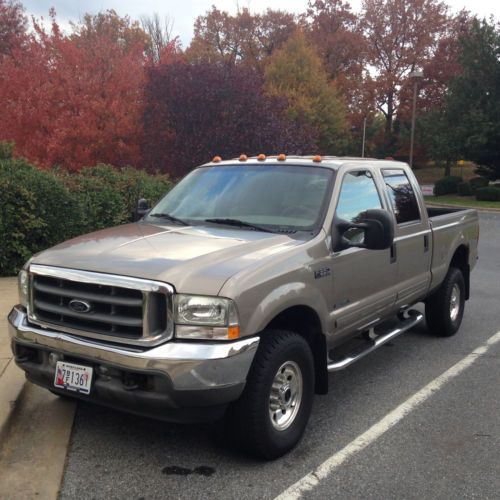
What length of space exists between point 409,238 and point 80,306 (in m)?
3.06

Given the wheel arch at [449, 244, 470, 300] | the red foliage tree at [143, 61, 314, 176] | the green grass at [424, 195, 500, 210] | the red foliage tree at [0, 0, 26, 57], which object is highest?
the red foliage tree at [0, 0, 26, 57]

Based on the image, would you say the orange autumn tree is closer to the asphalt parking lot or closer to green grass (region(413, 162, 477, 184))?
the asphalt parking lot

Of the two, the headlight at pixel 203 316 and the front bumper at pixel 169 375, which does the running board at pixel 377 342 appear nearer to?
the front bumper at pixel 169 375

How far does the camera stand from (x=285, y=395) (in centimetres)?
360

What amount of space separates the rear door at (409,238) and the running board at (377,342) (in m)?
0.24

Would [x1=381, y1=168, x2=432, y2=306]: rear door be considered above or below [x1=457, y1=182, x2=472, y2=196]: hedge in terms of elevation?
above

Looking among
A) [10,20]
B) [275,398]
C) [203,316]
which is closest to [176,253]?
[203,316]

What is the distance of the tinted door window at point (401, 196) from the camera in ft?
16.9

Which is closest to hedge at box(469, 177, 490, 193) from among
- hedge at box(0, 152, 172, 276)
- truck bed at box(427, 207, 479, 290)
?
hedge at box(0, 152, 172, 276)

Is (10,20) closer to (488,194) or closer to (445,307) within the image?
(488,194)

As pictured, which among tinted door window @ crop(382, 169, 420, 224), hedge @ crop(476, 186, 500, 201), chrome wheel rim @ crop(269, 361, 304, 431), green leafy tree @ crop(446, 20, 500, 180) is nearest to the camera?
chrome wheel rim @ crop(269, 361, 304, 431)

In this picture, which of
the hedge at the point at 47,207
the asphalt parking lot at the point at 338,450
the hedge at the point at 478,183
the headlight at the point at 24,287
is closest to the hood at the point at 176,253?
the headlight at the point at 24,287

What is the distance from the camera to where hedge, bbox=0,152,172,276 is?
8062 millimetres

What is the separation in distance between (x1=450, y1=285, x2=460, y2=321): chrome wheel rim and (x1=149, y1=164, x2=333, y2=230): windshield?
9.26 ft
